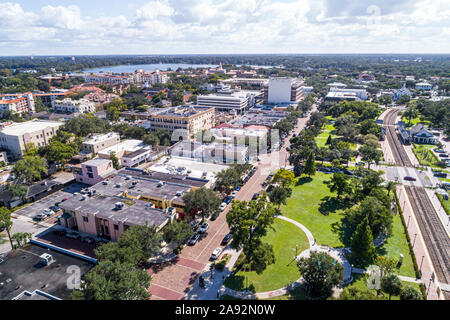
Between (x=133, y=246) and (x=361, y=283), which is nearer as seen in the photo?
(x=133, y=246)

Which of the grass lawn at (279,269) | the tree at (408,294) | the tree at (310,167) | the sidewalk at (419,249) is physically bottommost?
the sidewalk at (419,249)

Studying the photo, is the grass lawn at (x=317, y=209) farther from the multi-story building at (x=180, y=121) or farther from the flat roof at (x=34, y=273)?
the multi-story building at (x=180, y=121)

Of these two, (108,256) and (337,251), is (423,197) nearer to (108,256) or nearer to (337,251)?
(337,251)

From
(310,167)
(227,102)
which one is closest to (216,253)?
(310,167)

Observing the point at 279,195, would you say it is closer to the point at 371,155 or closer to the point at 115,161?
the point at 371,155

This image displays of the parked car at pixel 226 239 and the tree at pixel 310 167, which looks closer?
the parked car at pixel 226 239

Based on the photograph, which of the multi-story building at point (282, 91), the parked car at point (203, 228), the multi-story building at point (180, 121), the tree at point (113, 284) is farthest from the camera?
the multi-story building at point (282, 91)

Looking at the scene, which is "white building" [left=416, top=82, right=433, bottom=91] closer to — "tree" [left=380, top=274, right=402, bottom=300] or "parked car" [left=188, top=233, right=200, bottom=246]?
"tree" [left=380, top=274, right=402, bottom=300]

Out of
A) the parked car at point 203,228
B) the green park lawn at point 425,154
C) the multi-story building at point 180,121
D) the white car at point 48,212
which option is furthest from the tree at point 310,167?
the white car at point 48,212
